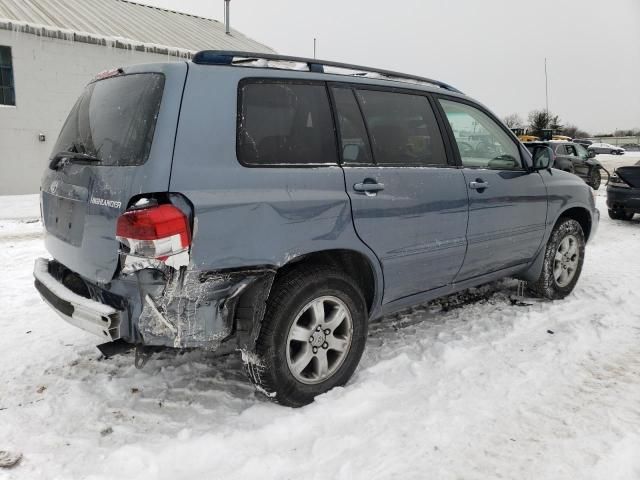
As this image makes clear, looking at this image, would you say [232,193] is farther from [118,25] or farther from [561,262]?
[118,25]

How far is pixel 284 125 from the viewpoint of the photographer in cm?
286

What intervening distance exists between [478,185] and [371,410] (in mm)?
1841

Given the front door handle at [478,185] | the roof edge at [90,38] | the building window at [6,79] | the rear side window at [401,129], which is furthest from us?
Result: the building window at [6,79]

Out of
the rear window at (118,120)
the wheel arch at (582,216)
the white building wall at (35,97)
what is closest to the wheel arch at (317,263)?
the rear window at (118,120)

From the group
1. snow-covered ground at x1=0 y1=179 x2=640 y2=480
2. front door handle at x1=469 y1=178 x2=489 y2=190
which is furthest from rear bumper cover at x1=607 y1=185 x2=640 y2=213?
front door handle at x1=469 y1=178 x2=489 y2=190

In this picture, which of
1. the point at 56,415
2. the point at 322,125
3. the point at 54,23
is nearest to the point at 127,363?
the point at 56,415

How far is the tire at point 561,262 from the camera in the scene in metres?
4.73

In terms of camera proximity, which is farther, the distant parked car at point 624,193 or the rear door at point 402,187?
the distant parked car at point 624,193

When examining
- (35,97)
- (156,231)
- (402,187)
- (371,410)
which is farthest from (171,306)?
(35,97)

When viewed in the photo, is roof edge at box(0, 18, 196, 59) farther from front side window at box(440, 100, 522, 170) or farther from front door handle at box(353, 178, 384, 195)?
front door handle at box(353, 178, 384, 195)

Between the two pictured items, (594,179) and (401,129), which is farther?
(594,179)

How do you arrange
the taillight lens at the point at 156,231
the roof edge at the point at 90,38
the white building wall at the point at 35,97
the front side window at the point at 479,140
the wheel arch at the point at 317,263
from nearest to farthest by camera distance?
the taillight lens at the point at 156,231 < the wheel arch at the point at 317,263 < the front side window at the point at 479,140 < the roof edge at the point at 90,38 < the white building wall at the point at 35,97

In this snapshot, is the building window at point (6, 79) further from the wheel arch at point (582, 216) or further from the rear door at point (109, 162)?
the wheel arch at point (582, 216)

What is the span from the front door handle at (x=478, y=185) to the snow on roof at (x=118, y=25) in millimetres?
13567
